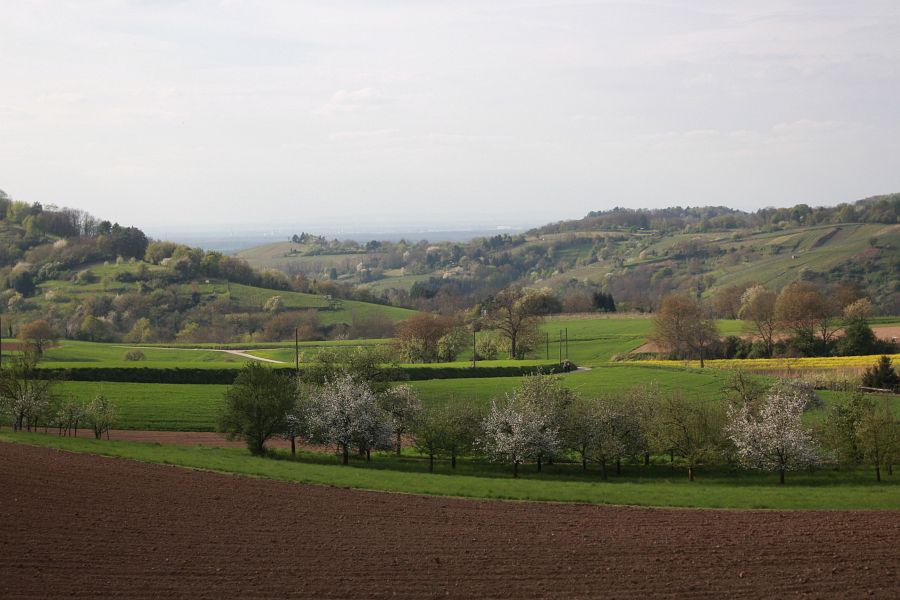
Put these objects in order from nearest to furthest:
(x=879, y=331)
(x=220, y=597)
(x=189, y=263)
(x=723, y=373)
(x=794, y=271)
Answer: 1. (x=220, y=597)
2. (x=723, y=373)
3. (x=879, y=331)
4. (x=189, y=263)
5. (x=794, y=271)

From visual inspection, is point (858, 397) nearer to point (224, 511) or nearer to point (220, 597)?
point (224, 511)

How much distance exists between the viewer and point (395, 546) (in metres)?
26.5

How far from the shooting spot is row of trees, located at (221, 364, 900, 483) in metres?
44.8

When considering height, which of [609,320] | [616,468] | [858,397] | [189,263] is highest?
[189,263]

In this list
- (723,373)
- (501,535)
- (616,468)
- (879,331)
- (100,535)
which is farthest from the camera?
(879,331)

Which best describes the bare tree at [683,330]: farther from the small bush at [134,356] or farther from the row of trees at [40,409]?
the row of trees at [40,409]

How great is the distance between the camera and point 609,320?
130750mm

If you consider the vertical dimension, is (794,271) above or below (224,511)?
above

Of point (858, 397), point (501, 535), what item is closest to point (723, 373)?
point (858, 397)

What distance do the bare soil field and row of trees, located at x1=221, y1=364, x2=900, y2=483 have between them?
12.6 metres

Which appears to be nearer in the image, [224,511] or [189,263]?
[224,511]

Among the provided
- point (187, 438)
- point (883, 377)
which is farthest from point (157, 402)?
point (883, 377)

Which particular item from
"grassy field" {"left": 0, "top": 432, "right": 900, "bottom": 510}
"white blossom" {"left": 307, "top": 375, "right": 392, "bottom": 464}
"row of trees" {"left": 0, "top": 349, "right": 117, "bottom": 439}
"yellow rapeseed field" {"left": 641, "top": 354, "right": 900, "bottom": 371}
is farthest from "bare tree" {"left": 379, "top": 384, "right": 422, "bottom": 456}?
"yellow rapeseed field" {"left": 641, "top": 354, "right": 900, "bottom": 371}

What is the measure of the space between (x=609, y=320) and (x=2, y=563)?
374 feet
